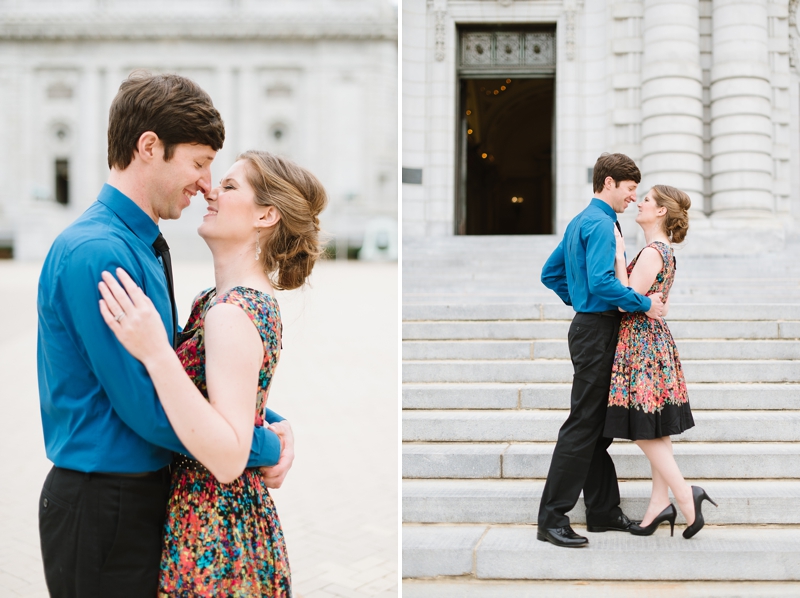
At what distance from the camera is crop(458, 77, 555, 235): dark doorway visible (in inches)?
914

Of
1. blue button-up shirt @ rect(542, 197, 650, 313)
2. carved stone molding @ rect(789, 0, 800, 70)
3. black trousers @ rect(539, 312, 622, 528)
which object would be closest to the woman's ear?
blue button-up shirt @ rect(542, 197, 650, 313)

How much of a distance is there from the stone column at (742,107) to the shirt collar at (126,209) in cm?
1327

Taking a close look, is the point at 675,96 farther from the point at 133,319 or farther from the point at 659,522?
the point at 133,319

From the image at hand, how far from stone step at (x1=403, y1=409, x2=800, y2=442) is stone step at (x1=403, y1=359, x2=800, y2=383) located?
18.8 inches

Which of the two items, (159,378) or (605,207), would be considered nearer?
(159,378)

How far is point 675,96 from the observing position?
45.2 feet

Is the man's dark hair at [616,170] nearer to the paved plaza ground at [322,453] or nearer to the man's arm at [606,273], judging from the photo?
the man's arm at [606,273]

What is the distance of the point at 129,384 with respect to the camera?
1.62 m

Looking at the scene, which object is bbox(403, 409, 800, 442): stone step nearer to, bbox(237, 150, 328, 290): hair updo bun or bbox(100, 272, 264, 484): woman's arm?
bbox(237, 150, 328, 290): hair updo bun

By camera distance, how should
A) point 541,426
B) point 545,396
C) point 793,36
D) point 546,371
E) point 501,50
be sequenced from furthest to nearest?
point 501,50 < point 793,36 < point 546,371 < point 545,396 < point 541,426

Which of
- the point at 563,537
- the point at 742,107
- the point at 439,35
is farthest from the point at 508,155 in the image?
the point at 563,537

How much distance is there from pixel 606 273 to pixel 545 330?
9.92ft

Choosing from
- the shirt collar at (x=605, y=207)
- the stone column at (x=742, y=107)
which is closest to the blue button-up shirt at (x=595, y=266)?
the shirt collar at (x=605, y=207)

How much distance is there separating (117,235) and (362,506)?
4870 millimetres
